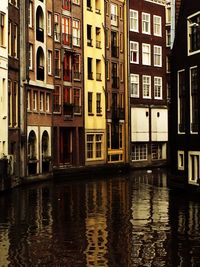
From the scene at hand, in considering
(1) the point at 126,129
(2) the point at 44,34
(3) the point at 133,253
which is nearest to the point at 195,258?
(3) the point at 133,253

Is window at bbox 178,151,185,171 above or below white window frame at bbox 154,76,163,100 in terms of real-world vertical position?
below

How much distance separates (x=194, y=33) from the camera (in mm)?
36438

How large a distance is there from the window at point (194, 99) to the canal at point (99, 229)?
4.00 m

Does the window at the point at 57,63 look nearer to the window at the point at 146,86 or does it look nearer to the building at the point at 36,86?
the building at the point at 36,86

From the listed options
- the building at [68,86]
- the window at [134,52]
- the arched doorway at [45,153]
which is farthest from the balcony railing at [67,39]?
the window at [134,52]

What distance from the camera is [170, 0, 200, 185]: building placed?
35844 mm

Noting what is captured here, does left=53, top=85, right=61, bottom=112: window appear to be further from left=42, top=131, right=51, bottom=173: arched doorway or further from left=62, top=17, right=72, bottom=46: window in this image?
left=62, top=17, right=72, bottom=46: window

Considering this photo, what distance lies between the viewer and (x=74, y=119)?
196 feet

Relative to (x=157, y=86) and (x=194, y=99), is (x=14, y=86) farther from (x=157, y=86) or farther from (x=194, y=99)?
(x=157, y=86)

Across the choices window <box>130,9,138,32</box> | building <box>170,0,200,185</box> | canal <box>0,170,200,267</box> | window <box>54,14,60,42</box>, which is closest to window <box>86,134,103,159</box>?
window <box>54,14,60,42</box>

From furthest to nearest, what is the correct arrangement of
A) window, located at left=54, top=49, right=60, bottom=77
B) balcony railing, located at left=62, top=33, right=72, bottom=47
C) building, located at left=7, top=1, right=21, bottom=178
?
balcony railing, located at left=62, top=33, right=72, bottom=47
window, located at left=54, top=49, right=60, bottom=77
building, located at left=7, top=1, right=21, bottom=178

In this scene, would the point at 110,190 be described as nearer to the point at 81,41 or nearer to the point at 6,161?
the point at 6,161

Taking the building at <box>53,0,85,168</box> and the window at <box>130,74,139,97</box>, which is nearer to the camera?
the building at <box>53,0,85,168</box>

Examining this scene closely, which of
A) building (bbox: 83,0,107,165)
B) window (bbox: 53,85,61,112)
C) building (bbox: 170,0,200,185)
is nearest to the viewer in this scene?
building (bbox: 170,0,200,185)
